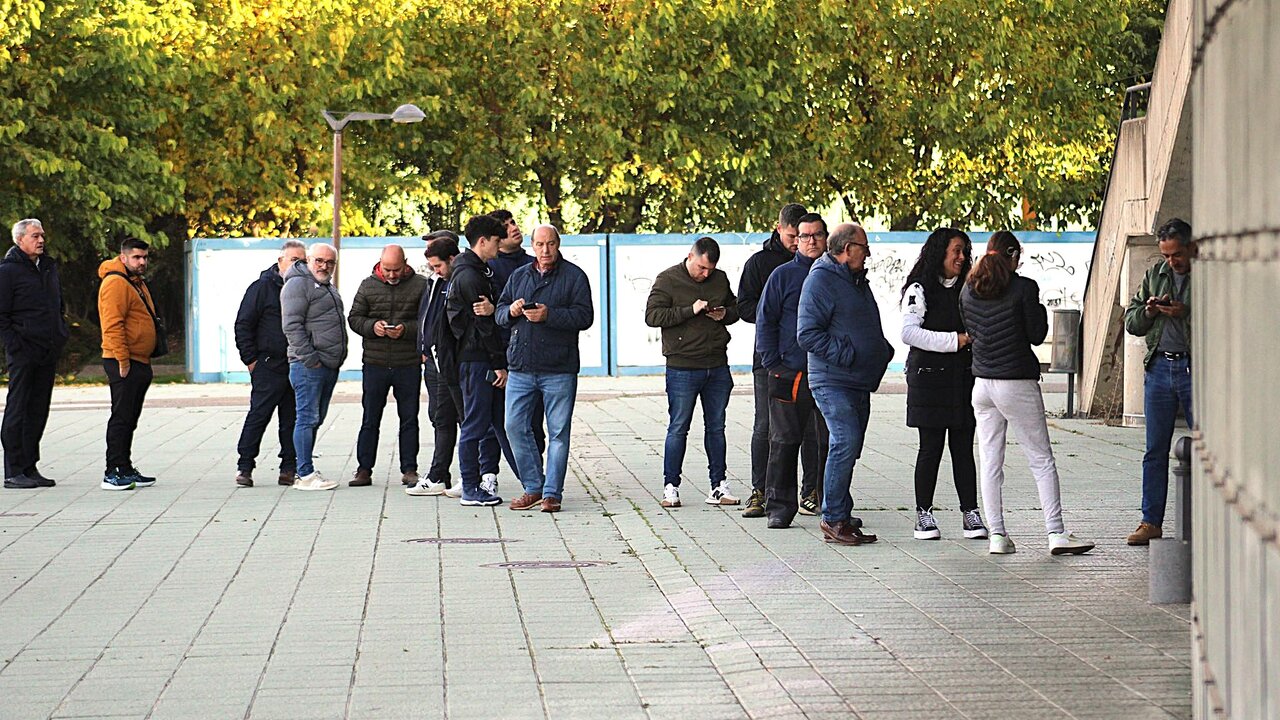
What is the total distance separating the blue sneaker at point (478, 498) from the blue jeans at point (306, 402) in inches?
61.9

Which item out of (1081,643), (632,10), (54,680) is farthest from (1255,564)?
(632,10)

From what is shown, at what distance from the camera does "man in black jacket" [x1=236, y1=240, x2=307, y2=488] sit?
13.1 meters

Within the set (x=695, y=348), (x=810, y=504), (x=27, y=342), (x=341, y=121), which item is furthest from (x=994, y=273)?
(x=341, y=121)

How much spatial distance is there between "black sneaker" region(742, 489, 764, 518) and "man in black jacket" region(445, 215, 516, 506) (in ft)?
5.46

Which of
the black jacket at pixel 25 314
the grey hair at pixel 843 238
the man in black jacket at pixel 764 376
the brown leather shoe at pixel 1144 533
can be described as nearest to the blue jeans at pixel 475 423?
the man in black jacket at pixel 764 376

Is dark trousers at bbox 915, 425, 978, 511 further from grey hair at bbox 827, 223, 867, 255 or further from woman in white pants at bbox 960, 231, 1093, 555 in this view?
grey hair at bbox 827, 223, 867, 255

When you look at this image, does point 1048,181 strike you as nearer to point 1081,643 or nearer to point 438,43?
point 438,43

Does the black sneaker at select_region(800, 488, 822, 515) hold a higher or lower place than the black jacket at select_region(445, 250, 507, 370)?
lower

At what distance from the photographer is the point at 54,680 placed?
249 inches

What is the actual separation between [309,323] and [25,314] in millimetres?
2008

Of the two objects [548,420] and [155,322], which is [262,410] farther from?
[548,420]

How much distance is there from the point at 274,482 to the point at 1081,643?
783cm

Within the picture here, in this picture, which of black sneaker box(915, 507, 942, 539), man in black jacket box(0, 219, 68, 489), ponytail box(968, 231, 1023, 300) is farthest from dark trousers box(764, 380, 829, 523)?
man in black jacket box(0, 219, 68, 489)

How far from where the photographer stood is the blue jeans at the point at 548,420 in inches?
448
